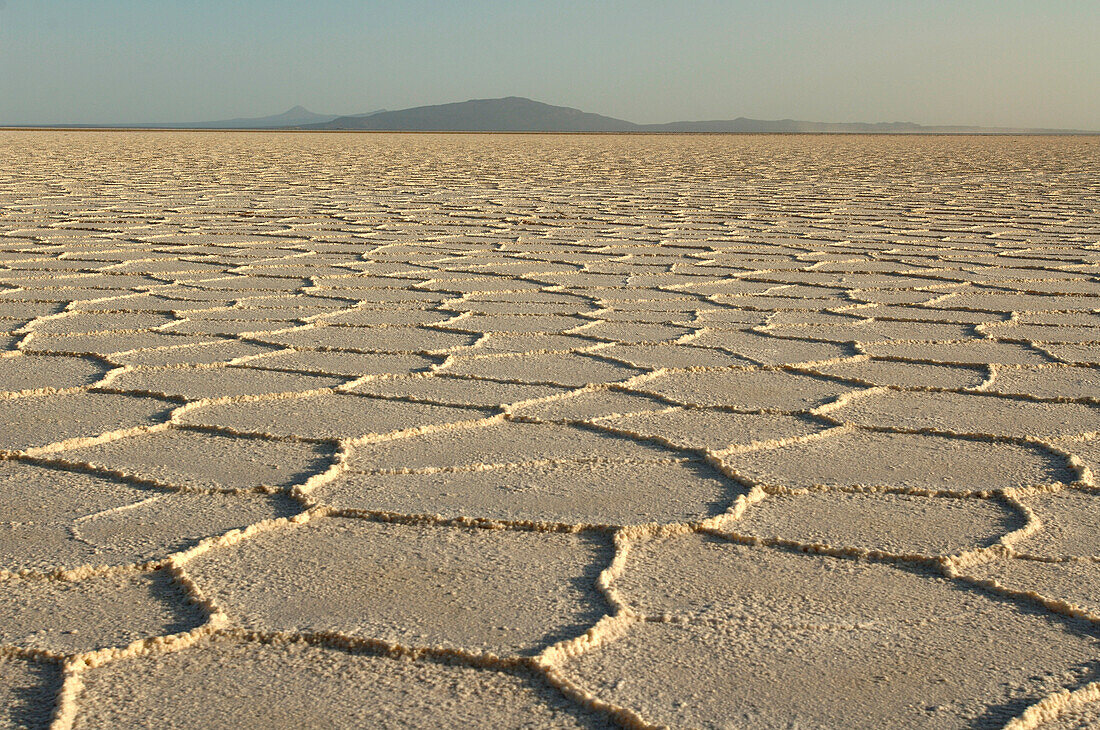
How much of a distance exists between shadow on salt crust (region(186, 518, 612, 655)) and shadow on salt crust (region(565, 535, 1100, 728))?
68mm

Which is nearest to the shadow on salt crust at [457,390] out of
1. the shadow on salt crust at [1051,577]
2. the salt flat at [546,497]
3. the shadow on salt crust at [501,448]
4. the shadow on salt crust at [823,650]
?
the salt flat at [546,497]

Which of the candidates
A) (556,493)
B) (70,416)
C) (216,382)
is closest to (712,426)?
(556,493)

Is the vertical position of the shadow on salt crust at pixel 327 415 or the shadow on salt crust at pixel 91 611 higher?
the shadow on salt crust at pixel 91 611

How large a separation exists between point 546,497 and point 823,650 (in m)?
0.50

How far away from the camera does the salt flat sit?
42.2 inches

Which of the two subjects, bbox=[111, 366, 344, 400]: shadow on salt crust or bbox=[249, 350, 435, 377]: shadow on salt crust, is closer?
bbox=[111, 366, 344, 400]: shadow on salt crust

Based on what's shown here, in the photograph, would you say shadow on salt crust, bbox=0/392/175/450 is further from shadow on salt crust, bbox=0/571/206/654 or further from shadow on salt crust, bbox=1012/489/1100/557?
shadow on salt crust, bbox=1012/489/1100/557

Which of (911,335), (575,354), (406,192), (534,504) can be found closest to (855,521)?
(534,504)

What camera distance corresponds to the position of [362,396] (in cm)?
209

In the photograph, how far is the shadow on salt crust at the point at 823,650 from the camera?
3.38 feet

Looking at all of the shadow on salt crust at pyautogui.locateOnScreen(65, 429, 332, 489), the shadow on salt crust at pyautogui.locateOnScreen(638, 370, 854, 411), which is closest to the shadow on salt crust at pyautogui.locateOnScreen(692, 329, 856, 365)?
the shadow on salt crust at pyautogui.locateOnScreen(638, 370, 854, 411)

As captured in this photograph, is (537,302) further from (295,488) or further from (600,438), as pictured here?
(295,488)

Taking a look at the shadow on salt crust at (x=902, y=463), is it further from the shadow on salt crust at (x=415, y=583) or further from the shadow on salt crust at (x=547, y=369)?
the shadow on salt crust at (x=547, y=369)

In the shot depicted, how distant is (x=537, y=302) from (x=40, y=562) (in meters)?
1.94
